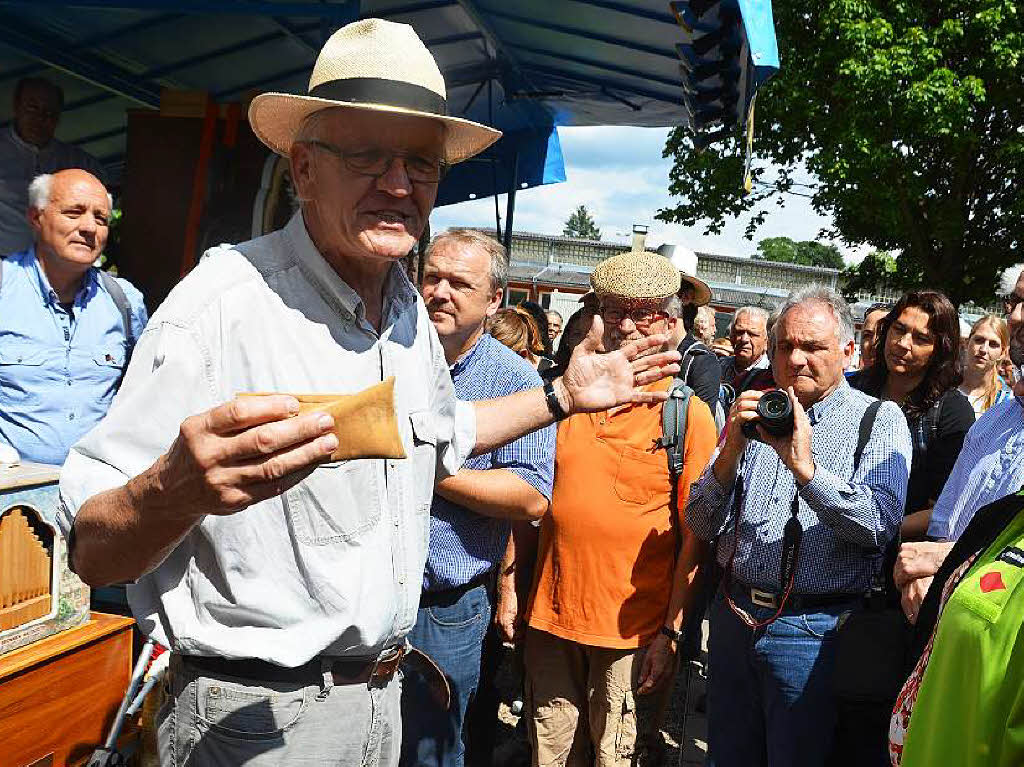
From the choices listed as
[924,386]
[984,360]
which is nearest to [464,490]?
[924,386]

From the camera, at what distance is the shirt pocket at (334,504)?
165 centimetres

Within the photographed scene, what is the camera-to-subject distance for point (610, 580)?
3188 mm

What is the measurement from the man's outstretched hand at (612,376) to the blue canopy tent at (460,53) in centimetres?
192

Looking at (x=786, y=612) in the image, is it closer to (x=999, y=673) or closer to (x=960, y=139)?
(x=999, y=673)

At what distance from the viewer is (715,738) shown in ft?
10.1

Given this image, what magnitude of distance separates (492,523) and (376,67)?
63.0 inches

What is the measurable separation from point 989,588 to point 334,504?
44.6 inches

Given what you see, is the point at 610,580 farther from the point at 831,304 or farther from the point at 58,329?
the point at 58,329

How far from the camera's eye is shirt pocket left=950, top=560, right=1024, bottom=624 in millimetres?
1248

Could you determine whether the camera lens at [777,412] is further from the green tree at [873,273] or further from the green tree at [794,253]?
the green tree at [794,253]

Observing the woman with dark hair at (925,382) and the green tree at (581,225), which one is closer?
the woman with dark hair at (925,382)

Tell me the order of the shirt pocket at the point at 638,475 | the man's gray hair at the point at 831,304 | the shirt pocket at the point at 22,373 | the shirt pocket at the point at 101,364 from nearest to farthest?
the man's gray hair at the point at 831,304
the shirt pocket at the point at 638,475
the shirt pocket at the point at 22,373
the shirt pocket at the point at 101,364

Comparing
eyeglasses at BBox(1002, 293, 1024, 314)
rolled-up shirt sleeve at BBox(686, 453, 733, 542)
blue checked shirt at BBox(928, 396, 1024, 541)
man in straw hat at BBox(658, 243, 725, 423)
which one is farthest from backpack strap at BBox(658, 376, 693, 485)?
eyeglasses at BBox(1002, 293, 1024, 314)

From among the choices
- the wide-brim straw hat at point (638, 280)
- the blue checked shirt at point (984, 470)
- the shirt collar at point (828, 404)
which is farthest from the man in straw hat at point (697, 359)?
the blue checked shirt at point (984, 470)
